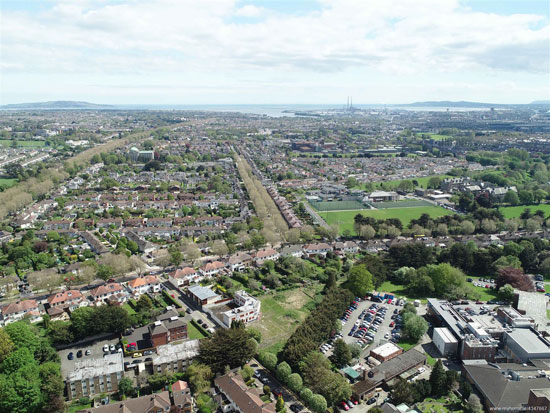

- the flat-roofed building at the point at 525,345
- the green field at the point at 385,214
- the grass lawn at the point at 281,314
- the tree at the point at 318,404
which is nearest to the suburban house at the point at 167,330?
the grass lawn at the point at 281,314

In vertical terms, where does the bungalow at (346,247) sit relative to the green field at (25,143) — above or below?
below

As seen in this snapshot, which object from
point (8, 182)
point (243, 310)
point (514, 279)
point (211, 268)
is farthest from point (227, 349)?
point (8, 182)

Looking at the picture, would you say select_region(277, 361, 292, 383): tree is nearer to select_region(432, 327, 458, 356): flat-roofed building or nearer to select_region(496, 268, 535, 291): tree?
select_region(432, 327, 458, 356): flat-roofed building

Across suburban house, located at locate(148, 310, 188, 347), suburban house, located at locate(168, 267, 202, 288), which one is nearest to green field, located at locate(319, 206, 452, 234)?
suburban house, located at locate(168, 267, 202, 288)

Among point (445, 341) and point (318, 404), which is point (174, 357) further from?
point (445, 341)

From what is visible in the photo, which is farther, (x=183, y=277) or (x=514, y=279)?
(x=183, y=277)

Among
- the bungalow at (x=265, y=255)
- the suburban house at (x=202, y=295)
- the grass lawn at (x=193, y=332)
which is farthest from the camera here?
the bungalow at (x=265, y=255)

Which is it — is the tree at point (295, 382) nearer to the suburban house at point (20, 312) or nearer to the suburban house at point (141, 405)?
the suburban house at point (141, 405)
